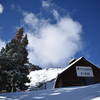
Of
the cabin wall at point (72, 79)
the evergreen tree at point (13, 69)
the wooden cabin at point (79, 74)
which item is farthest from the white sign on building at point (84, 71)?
the evergreen tree at point (13, 69)

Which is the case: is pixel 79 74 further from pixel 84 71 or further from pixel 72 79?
pixel 84 71

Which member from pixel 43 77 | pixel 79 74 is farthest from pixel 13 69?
pixel 79 74

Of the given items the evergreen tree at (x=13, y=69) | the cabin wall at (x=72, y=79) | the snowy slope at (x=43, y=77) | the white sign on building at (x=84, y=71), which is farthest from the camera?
the snowy slope at (x=43, y=77)

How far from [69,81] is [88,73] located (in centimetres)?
433

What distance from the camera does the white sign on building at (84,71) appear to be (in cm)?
3232

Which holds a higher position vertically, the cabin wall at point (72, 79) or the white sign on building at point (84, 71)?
the white sign on building at point (84, 71)

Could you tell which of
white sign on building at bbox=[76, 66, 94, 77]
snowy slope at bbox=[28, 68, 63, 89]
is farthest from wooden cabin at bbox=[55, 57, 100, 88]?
snowy slope at bbox=[28, 68, 63, 89]

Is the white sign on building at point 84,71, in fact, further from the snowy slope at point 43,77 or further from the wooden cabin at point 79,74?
the snowy slope at point 43,77

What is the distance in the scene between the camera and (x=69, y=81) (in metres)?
31.0

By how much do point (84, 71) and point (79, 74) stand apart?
174 cm

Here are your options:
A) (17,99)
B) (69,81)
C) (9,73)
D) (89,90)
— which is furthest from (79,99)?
(69,81)

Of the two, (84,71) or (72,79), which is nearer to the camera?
(72,79)

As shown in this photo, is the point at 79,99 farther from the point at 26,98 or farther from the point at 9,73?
the point at 9,73

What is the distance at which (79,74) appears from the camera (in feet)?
105
